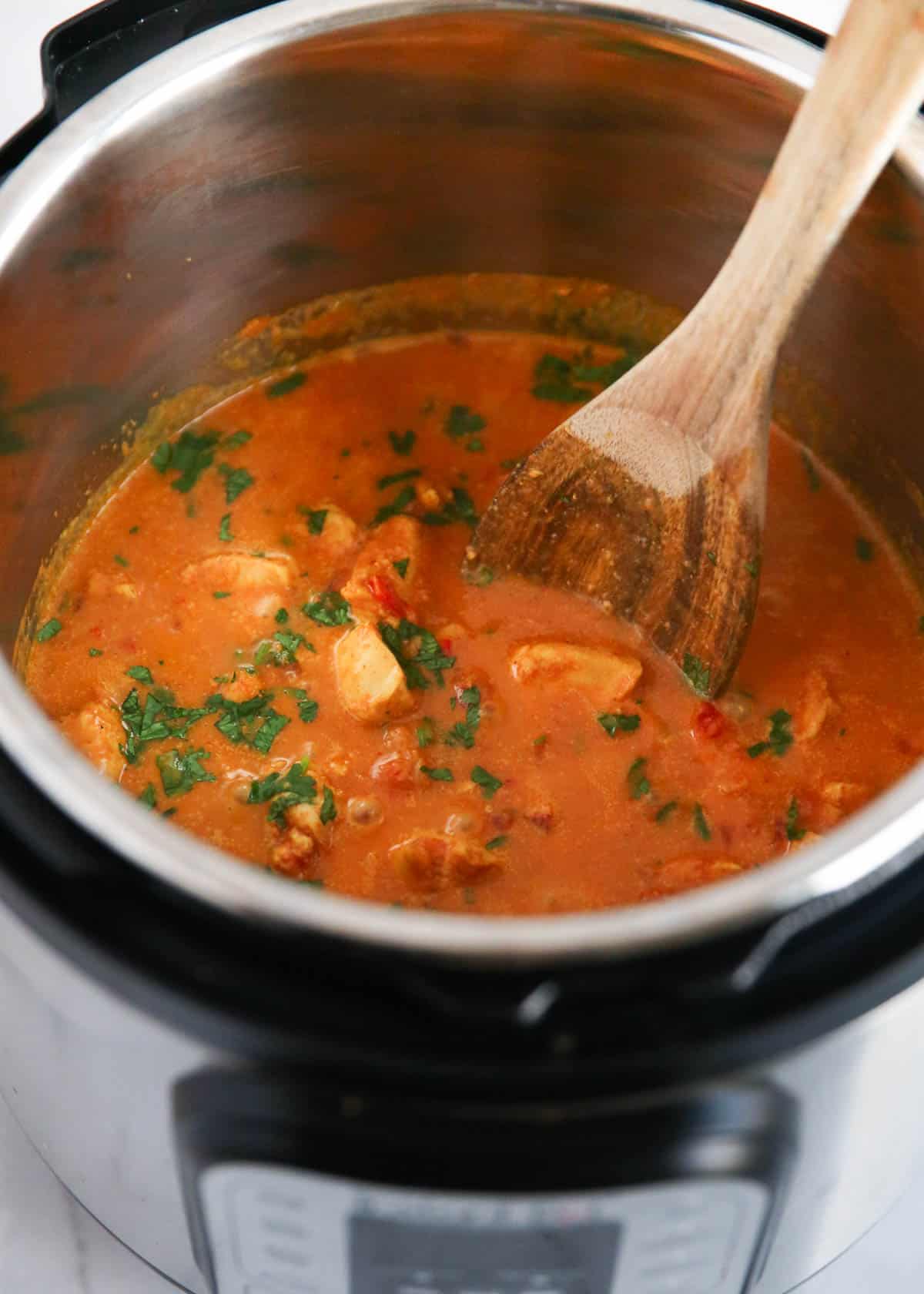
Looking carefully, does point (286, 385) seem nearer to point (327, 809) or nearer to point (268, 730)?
point (268, 730)

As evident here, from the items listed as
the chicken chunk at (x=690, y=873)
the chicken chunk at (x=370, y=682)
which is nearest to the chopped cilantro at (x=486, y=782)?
the chicken chunk at (x=370, y=682)

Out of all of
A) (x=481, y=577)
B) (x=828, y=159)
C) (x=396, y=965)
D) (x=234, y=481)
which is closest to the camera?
(x=396, y=965)

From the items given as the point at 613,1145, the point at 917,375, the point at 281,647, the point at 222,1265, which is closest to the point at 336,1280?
the point at 222,1265

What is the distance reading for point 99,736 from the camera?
2.01 metres

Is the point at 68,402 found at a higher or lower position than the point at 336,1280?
higher

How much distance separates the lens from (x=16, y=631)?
2.07m

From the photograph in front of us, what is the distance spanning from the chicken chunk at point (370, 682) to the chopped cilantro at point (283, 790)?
0.11 meters

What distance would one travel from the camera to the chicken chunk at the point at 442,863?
188 centimetres

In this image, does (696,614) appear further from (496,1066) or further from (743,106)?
(496,1066)

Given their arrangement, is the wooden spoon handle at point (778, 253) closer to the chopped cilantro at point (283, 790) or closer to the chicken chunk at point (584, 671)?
the chicken chunk at point (584, 671)

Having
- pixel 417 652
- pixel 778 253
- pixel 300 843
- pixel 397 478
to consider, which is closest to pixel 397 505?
pixel 397 478

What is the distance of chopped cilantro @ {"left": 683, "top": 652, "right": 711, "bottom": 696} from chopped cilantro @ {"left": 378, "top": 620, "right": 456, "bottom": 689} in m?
0.32

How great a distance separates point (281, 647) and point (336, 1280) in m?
0.92

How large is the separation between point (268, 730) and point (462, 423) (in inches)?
25.9
